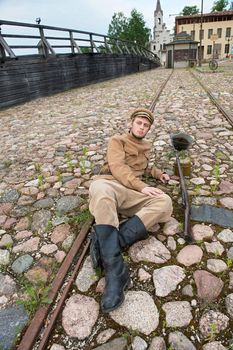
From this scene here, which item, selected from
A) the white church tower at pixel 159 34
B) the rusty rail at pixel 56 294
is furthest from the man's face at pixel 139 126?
the white church tower at pixel 159 34

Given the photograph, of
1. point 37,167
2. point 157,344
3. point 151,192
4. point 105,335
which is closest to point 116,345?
point 105,335

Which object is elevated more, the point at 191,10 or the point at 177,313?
the point at 191,10

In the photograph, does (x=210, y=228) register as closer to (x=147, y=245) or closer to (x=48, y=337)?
(x=147, y=245)

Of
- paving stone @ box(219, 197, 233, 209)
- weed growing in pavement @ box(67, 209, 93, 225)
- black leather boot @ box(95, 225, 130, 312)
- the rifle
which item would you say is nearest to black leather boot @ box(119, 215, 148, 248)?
black leather boot @ box(95, 225, 130, 312)

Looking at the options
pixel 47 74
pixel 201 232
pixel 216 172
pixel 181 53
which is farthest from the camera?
pixel 181 53

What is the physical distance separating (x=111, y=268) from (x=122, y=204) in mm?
755

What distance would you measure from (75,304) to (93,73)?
1420 cm

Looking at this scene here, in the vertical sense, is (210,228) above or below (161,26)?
below

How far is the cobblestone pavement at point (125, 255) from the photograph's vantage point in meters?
1.70

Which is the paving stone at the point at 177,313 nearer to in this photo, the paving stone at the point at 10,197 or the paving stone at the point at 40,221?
the paving stone at the point at 40,221

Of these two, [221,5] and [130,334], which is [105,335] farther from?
[221,5]

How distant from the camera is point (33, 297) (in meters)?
1.93

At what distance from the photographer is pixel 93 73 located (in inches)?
573

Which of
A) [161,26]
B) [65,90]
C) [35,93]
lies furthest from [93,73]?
[161,26]
